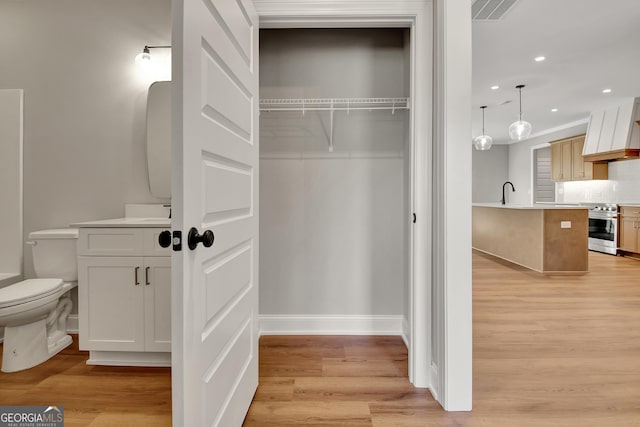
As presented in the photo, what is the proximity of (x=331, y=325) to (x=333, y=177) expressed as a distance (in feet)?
3.71

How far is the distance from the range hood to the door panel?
7170 mm

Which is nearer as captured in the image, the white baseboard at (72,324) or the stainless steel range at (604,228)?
the white baseboard at (72,324)

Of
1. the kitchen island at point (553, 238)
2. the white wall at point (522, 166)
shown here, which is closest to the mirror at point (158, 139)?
the kitchen island at point (553, 238)

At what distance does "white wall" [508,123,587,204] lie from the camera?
901cm

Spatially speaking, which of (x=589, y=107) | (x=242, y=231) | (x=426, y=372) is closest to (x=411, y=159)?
(x=242, y=231)

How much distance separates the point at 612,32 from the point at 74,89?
16.7 feet

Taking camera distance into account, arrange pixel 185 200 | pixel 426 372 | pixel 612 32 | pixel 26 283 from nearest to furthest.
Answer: pixel 185 200 → pixel 426 372 → pixel 26 283 → pixel 612 32

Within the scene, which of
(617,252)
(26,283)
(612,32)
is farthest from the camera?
(617,252)

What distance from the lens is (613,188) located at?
6891 mm

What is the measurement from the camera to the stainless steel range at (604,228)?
6.25 m

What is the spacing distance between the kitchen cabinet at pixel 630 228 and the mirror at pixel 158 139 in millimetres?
7278

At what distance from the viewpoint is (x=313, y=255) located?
8.59 ft

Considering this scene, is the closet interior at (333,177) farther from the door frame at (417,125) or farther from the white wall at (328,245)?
the door frame at (417,125)

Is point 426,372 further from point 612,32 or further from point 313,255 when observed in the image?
point 612,32
